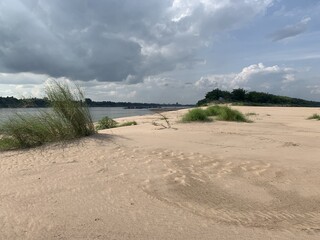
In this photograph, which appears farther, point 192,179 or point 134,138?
point 134,138

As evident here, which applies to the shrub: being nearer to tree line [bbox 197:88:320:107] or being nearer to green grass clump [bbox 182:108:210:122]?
green grass clump [bbox 182:108:210:122]

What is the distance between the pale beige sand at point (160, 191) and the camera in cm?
383

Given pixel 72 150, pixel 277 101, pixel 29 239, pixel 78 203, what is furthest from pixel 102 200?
pixel 277 101

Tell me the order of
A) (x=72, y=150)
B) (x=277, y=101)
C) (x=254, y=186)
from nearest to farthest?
(x=254, y=186) → (x=72, y=150) → (x=277, y=101)

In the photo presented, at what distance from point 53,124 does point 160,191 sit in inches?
189

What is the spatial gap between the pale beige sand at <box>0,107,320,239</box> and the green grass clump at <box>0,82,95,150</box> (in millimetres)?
678

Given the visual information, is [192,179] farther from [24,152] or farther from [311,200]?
[24,152]

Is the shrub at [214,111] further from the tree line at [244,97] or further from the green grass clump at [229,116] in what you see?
the tree line at [244,97]

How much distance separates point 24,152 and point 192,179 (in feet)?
13.8

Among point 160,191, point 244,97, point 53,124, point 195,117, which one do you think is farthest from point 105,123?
point 244,97

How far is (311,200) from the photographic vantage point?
478cm

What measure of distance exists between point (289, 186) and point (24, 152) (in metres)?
5.54

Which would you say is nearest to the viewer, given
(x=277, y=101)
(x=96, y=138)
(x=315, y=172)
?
(x=315, y=172)

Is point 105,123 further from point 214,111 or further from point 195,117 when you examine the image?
point 214,111
